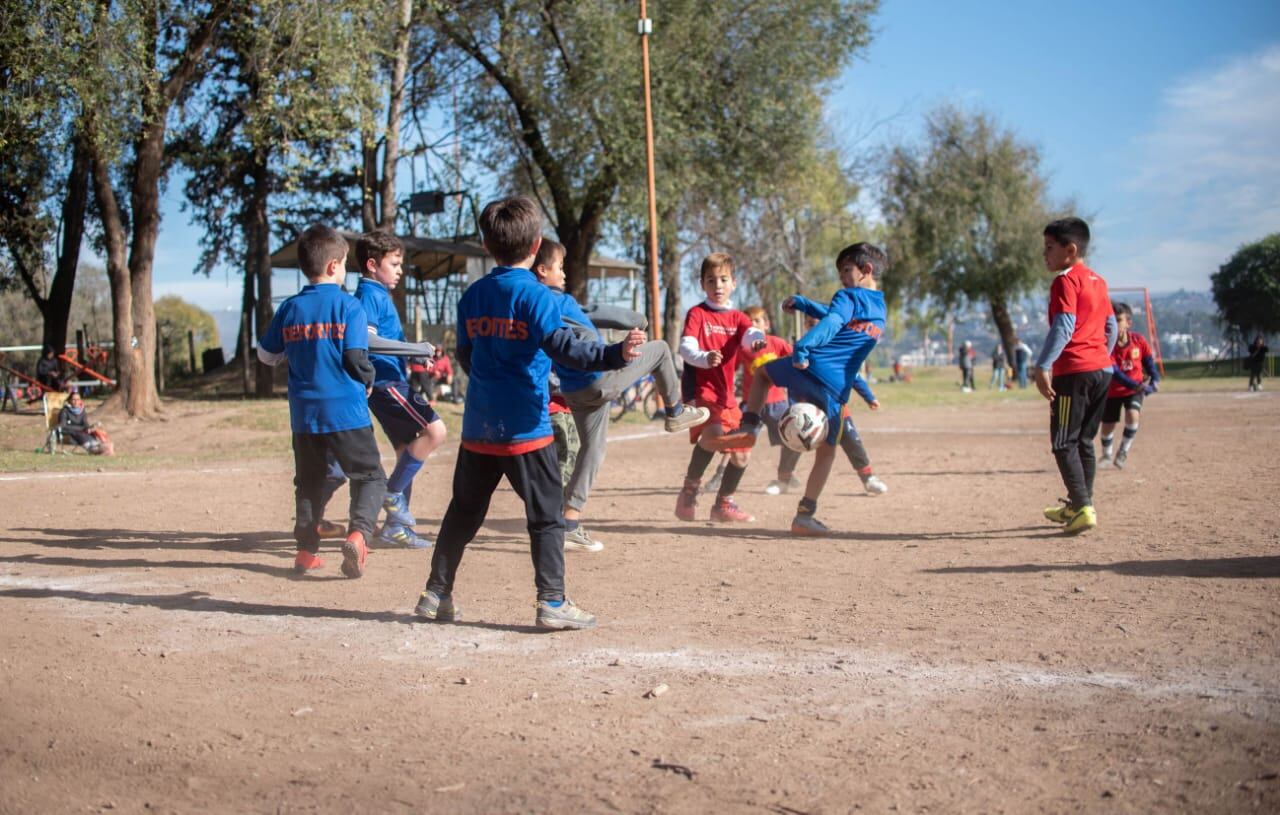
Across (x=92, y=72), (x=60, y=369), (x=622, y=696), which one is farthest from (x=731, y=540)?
(x=60, y=369)

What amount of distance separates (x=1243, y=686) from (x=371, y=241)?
5.20m

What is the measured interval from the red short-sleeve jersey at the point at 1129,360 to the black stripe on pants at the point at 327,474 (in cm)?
784

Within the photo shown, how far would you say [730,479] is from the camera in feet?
26.7

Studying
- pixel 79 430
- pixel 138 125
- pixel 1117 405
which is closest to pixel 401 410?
pixel 1117 405

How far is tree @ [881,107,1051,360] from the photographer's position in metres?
46.1

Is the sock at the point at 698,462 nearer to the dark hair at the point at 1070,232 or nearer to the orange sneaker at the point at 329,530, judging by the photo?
the orange sneaker at the point at 329,530

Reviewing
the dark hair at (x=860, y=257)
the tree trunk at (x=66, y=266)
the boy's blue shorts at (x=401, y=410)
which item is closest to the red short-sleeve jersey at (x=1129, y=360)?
the dark hair at (x=860, y=257)

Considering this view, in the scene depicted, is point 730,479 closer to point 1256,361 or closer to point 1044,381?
point 1044,381

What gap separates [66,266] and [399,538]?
25.3 m

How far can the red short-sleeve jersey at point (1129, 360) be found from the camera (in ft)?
37.1

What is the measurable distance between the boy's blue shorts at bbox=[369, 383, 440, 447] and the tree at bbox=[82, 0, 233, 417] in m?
12.0

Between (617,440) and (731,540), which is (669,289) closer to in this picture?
(617,440)

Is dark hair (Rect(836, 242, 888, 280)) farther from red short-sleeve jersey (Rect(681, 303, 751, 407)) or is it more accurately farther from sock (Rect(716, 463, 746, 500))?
sock (Rect(716, 463, 746, 500))

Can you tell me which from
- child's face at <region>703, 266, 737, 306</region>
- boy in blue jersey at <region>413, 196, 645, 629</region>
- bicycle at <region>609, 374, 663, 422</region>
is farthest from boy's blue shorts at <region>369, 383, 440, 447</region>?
bicycle at <region>609, 374, 663, 422</region>
